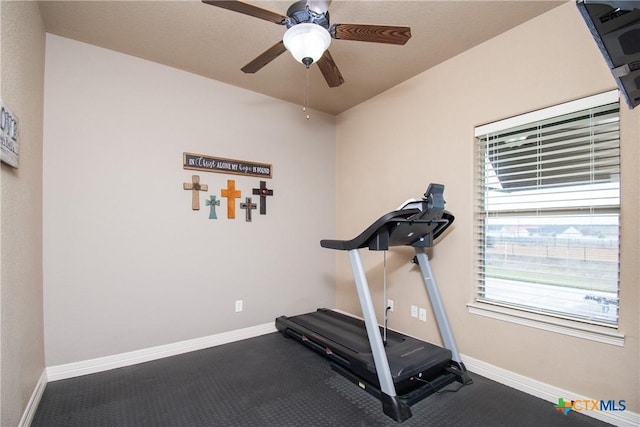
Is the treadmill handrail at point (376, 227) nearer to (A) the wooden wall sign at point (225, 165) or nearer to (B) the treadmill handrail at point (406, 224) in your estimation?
(B) the treadmill handrail at point (406, 224)

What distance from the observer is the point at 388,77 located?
2.87 m

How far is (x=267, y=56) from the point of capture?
192cm

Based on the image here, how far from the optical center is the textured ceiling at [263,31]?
1957mm

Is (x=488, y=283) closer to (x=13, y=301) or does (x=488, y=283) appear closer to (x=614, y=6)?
(x=614, y=6)

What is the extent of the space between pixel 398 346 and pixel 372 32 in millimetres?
2171

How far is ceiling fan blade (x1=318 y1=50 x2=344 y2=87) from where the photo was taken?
6.23 feet

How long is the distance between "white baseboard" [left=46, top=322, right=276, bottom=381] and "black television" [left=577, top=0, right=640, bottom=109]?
3.21m

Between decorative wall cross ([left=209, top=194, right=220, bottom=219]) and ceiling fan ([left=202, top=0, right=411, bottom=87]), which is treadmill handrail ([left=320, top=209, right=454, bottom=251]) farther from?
decorative wall cross ([left=209, top=194, right=220, bottom=219])

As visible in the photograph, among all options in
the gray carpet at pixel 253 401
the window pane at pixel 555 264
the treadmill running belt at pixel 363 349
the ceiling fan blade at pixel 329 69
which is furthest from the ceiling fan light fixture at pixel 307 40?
the gray carpet at pixel 253 401

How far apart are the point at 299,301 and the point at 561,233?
2.56 meters

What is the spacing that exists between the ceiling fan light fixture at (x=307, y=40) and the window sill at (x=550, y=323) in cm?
218

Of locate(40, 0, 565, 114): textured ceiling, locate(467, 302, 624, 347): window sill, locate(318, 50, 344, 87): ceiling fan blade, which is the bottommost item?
locate(467, 302, 624, 347): window sill

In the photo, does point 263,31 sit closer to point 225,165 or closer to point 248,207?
point 225,165

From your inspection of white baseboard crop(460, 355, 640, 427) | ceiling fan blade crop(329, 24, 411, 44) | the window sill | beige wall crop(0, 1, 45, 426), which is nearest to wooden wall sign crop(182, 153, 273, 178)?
beige wall crop(0, 1, 45, 426)
